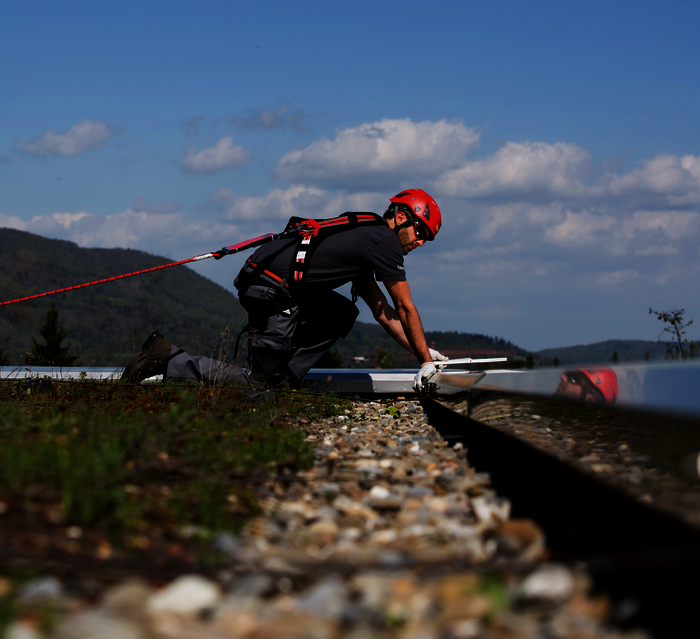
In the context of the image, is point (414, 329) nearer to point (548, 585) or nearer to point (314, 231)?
point (314, 231)

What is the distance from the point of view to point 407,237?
6848 millimetres

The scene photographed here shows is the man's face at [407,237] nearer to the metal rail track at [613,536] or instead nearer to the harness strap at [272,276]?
the harness strap at [272,276]

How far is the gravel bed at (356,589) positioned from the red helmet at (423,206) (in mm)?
4503

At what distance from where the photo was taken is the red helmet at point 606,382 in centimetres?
313

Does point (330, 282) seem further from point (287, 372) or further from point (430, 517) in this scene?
point (430, 517)

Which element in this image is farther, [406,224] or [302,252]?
[406,224]

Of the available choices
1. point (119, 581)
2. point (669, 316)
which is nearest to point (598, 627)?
point (119, 581)

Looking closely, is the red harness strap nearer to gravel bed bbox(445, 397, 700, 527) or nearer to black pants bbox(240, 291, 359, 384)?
black pants bbox(240, 291, 359, 384)

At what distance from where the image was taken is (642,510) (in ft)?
6.17

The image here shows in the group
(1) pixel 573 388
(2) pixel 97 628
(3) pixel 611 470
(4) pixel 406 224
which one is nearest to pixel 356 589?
(2) pixel 97 628

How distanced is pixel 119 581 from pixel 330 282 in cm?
481

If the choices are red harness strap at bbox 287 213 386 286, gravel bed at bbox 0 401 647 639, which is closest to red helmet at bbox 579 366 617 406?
gravel bed at bbox 0 401 647 639

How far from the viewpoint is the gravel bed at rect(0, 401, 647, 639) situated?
150cm

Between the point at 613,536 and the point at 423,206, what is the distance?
505 cm
